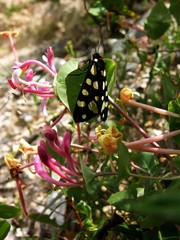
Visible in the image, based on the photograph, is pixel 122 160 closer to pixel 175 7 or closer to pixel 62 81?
pixel 62 81

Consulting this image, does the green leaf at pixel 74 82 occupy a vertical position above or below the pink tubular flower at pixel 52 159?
above

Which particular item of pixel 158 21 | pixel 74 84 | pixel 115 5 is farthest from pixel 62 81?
pixel 115 5

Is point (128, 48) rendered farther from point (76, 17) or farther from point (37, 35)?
point (37, 35)

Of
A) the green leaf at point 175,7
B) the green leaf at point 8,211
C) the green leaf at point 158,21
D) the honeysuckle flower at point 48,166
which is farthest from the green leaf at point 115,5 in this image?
the green leaf at point 8,211

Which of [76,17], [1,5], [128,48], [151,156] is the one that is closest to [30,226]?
[151,156]

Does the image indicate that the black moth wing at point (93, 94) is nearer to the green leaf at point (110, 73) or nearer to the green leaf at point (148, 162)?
the green leaf at point (110, 73)

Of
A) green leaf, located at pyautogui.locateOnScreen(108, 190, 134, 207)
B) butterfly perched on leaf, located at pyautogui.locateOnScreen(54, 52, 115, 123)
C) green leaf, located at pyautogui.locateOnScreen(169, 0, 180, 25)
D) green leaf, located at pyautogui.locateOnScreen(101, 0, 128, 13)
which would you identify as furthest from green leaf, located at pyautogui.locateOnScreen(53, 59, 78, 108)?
green leaf, located at pyautogui.locateOnScreen(101, 0, 128, 13)
